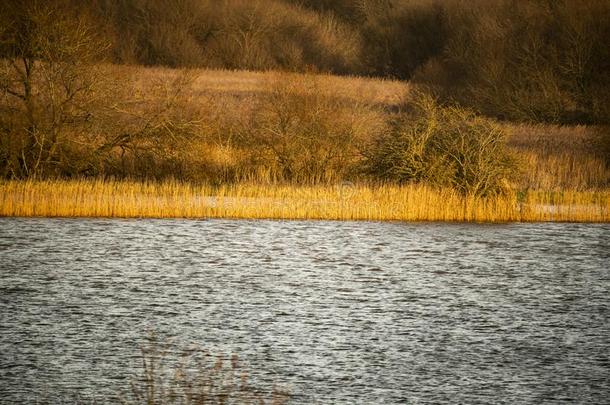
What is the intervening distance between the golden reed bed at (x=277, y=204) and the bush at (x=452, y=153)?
290 millimetres

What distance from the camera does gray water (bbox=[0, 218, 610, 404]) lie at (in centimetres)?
963

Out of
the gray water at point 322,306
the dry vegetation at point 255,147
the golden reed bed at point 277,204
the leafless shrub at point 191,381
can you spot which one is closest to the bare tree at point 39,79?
the dry vegetation at point 255,147

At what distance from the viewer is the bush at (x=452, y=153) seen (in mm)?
19844

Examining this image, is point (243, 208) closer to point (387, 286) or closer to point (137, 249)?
point (137, 249)

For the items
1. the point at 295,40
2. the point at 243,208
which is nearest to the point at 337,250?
the point at 243,208

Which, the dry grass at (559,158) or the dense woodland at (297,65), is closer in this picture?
the dense woodland at (297,65)

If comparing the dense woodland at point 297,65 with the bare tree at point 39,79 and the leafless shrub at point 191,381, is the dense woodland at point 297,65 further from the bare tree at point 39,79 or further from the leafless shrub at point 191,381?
the leafless shrub at point 191,381

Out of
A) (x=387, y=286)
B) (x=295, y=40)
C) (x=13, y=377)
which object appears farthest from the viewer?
(x=295, y=40)

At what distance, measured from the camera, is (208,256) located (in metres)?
15.9

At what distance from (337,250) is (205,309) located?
4355mm

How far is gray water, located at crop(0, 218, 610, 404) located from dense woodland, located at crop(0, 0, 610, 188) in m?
2.94

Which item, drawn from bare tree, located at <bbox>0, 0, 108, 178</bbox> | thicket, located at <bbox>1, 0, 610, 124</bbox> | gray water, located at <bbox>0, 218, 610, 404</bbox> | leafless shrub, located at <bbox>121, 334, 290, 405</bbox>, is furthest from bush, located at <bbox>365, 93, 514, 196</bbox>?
leafless shrub, located at <bbox>121, 334, 290, 405</bbox>

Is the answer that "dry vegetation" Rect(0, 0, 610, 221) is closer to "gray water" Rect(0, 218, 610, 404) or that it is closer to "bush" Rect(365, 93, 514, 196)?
"bush" Rect(365, 93, 514, 196)

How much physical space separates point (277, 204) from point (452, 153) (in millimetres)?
3350
